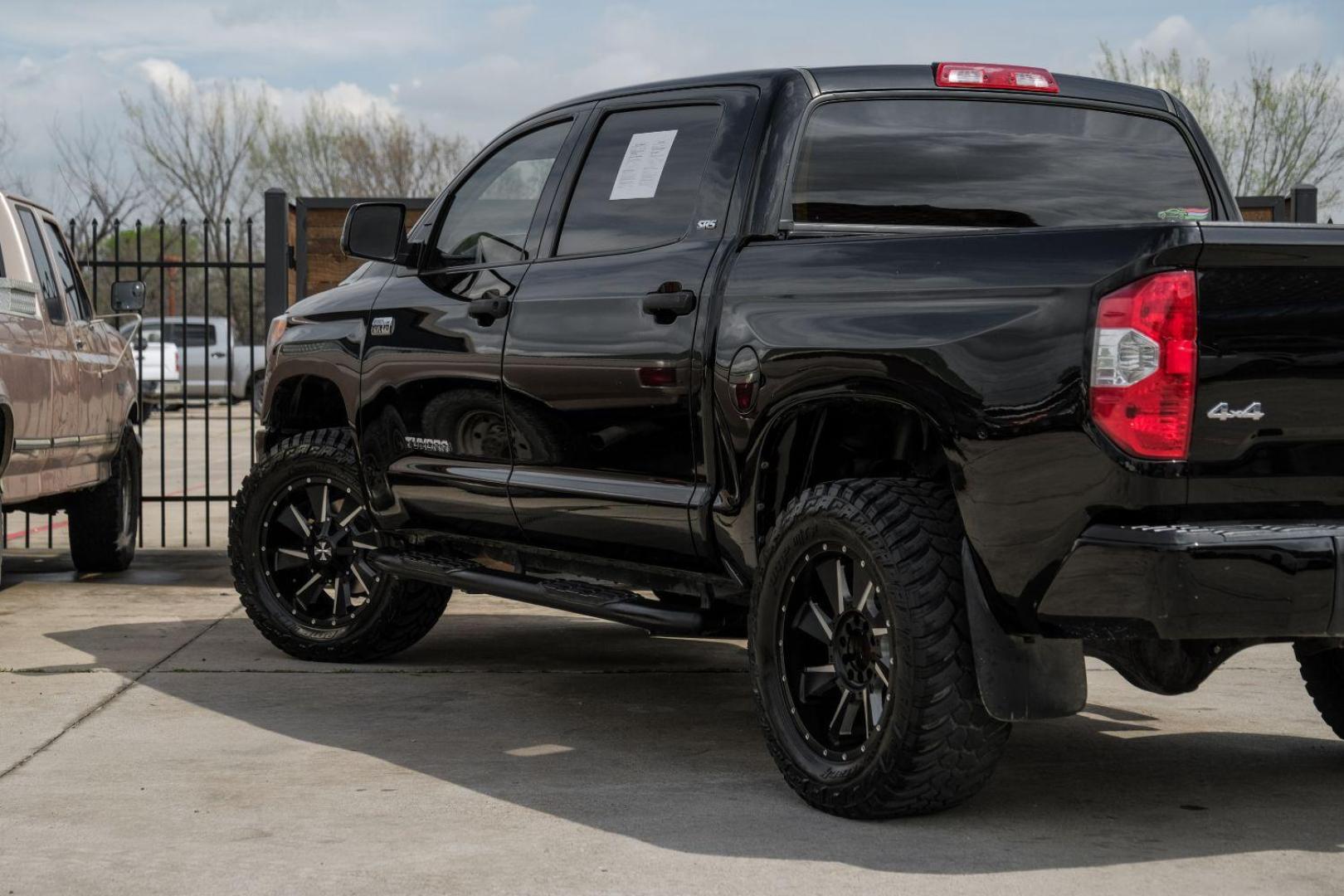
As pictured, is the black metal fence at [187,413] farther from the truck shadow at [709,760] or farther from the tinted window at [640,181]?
the tinted window at [640,181]

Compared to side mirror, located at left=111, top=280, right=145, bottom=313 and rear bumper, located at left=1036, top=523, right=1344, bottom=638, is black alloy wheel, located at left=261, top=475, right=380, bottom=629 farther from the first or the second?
rear bumper, located at left=1036, top=523, right=1344, bottom=638

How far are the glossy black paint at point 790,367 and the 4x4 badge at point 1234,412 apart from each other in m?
0.02

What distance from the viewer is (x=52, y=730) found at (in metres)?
5.62

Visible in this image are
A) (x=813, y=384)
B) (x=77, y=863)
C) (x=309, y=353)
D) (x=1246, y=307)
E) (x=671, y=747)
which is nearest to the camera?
(x=1246, y=307)

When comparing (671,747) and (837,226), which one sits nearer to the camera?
(837,226)

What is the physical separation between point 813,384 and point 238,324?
4126 centimetres

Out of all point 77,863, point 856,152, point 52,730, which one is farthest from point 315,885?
point 856,152

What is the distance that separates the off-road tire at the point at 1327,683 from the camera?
5.16m

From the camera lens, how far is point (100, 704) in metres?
6.05

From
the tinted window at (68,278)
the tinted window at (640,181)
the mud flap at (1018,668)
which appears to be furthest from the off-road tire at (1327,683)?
the tinted window at (68,278)

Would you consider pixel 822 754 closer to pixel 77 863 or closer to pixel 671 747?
pixel 671 747

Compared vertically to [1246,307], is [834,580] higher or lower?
lower

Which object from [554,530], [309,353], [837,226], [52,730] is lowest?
[52,730]

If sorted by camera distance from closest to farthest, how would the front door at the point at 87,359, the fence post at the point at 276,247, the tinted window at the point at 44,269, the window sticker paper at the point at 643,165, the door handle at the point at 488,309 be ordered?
the window sticker paper at the point at 643,165 < the door handle at the point at 488,309 < the tinted window at the point at 44,269 < the front door at the point at 87,359 < the fence post at the point at 276,247
